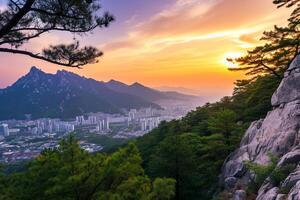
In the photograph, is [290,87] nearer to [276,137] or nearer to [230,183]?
[276,137]

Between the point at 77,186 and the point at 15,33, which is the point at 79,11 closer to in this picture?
the point at 15,33

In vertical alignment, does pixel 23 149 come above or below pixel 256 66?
below

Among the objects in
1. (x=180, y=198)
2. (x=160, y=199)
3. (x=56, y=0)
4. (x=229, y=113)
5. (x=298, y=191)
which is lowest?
(x=180, y=198)

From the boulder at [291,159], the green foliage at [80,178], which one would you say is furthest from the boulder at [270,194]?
the green foliage at [80,178]

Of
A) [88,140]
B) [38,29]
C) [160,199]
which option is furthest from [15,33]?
[88,140]

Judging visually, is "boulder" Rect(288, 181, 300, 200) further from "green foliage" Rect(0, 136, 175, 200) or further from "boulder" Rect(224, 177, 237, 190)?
"boulder" Rect(224, 177, 237, 190)

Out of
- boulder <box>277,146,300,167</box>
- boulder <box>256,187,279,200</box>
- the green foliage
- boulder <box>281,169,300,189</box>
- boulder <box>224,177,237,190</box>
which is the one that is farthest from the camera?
boulder <box>224,177,237,190</box>

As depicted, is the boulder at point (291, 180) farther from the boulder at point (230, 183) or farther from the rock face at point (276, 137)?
the boulder at point (230, 183)

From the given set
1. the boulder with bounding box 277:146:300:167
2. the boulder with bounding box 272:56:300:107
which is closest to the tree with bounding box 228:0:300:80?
the boulder with bounding box 272:56:300:107
